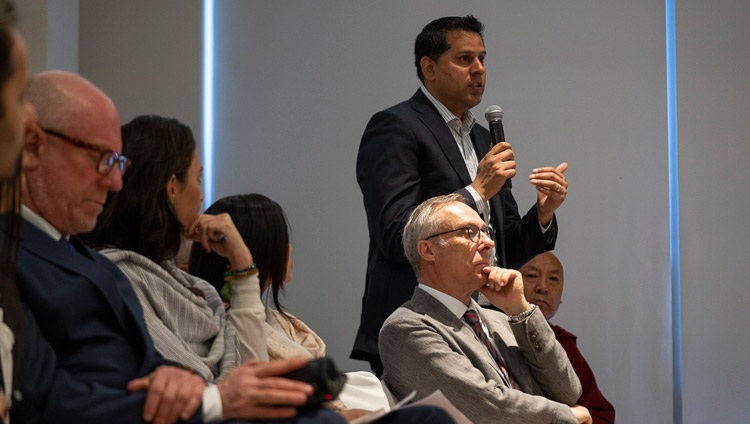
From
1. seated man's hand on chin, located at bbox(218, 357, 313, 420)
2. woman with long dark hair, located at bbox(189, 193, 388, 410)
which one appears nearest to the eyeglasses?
seated man's hand on chin, located at bbox(218, 357, 313, 420)

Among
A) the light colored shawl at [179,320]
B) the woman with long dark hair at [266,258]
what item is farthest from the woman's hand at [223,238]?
the woman with long dark hair at [266,258]

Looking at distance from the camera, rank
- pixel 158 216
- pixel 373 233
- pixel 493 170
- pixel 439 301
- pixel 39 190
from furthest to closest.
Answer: pixel 373 233 → pixel 493 170 → pixel 439 301 → pixel 158 216 → pixel 39 190

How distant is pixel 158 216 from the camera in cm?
194

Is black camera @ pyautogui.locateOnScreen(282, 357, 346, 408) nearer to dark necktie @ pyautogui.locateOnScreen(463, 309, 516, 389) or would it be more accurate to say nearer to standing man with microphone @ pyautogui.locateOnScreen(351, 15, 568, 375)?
dark necktie @ pyautogui.locateOnScreen(463, 309, 516, 389)

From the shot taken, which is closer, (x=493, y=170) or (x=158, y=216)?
(x=158, y=216)

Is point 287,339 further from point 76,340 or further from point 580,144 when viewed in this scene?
point 580,144

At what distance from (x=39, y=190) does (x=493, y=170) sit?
1406mm

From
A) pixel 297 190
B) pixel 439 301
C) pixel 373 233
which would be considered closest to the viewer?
pixel 439 301

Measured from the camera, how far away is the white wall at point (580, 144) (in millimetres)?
4379

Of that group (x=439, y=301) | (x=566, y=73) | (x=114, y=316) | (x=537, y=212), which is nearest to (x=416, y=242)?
(x=439, y=301)

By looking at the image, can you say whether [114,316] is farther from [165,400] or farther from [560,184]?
[560,184]

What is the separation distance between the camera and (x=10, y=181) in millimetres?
1165

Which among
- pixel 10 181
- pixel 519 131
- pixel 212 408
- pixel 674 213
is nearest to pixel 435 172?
pixel 212 408

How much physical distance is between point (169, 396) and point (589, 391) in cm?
187
